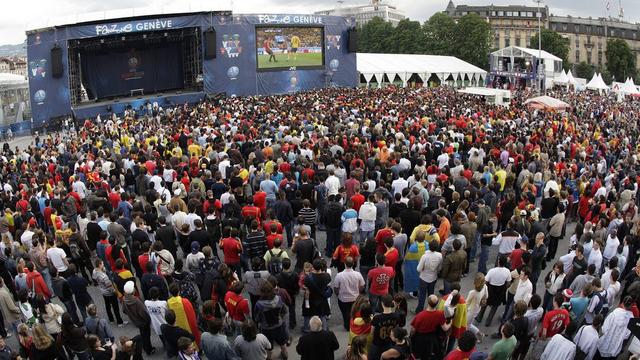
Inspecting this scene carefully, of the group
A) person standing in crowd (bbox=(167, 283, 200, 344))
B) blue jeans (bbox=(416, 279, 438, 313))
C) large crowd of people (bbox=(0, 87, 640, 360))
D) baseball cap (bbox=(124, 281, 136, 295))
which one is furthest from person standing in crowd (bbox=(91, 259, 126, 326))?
blue jeans (bbox=(416, 279, 438, 313))

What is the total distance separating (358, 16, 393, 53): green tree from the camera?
7606cm

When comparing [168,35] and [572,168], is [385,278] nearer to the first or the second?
[572,168]

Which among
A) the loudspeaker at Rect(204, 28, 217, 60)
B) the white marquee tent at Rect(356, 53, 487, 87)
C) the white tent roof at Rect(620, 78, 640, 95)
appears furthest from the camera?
the white marquee tent at Rect(356, 53, 487, 87)

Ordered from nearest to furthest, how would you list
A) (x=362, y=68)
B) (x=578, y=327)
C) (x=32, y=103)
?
(x=578, y=327)
(x=32, y=103)
(x=362, y=68)

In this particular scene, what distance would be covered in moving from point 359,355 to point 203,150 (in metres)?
10.2

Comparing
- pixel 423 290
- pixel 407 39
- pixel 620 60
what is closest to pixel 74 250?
pixel 423 290

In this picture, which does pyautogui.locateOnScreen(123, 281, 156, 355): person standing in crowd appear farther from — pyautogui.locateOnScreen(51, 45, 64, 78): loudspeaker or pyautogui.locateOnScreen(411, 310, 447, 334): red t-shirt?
pyautogui.locateOnScreen(51, 45, 64, 78): loudspeaker

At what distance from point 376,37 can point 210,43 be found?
158 ft

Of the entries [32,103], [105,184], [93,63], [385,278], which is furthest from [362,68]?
[385,278]

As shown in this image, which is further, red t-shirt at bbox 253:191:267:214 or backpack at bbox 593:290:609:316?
red t-shirt at bbox 253:191:267:214

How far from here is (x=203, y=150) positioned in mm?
14312

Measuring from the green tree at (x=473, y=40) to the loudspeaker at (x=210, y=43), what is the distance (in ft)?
134

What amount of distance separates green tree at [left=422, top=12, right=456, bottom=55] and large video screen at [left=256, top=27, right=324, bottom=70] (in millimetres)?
33963

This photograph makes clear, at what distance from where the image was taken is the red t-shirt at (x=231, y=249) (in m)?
7.81
